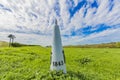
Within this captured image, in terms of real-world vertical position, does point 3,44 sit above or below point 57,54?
above

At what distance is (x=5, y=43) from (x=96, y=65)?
57.7 meters

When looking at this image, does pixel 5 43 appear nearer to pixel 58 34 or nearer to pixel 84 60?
pixel 84 60

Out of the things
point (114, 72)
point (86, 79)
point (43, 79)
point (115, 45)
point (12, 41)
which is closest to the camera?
point (43, 79)

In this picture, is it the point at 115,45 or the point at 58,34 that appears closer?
the point at 58,34

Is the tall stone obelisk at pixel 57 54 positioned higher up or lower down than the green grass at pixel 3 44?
lower down

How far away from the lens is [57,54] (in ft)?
48.1

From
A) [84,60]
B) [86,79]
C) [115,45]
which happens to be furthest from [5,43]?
[86,79]

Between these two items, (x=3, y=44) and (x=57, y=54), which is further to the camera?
(x=3, y=44)

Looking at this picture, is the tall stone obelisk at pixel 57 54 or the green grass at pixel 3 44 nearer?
the tall stone obelisk at pixel 57 54

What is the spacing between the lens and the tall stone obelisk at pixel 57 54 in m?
14.7

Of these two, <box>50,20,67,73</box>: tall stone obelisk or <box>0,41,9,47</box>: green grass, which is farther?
<box>0,41,9,47</box>: green grass

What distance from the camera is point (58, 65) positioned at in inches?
578

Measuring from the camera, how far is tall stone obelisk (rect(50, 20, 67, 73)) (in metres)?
14.7

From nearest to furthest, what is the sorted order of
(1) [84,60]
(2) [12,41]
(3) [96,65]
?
1. (3) [96,65]
2. (1) [84,60]
3. (2) [12,41]
